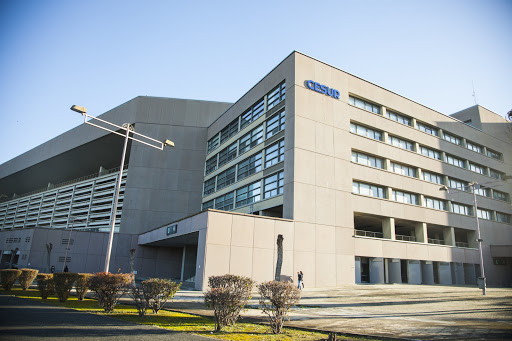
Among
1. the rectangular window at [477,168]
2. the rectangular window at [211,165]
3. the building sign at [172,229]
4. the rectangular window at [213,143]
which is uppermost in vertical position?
the rectangular window at [213,143]

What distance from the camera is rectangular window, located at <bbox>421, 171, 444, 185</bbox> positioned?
1711 inches

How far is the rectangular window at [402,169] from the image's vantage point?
1592 inches

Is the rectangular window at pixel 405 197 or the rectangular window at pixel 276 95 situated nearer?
the rectangular window at pixel 276 95

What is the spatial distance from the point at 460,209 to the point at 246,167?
99.8ft

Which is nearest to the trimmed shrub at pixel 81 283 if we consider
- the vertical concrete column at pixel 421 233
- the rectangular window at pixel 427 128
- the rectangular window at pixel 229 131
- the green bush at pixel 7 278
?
the green bush at pixel 7 278

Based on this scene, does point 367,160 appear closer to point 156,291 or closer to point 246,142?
point 246,142

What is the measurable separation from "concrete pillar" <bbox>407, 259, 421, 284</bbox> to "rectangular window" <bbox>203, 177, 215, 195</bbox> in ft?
91.9

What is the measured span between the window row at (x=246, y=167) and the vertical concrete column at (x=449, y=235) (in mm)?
26154

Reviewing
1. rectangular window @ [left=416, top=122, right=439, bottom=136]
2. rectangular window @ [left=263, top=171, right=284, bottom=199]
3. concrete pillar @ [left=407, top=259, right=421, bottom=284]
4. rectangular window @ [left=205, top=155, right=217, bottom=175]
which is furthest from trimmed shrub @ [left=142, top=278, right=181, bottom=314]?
rectangular window @ [left=416, top=122, right=439, bottom=136]

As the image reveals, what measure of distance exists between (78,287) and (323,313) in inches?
516

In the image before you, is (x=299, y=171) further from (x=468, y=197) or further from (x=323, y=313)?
(x=468, y=197)

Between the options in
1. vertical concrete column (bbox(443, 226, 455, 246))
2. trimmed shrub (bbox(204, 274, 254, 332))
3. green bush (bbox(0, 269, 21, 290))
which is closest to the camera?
trimmed shrub (bbox(204, 274, 254, 332))

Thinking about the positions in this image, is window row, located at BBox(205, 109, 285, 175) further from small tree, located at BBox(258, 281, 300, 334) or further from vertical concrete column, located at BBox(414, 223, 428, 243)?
small tree, located at BBox(258, 281, 300, 334)

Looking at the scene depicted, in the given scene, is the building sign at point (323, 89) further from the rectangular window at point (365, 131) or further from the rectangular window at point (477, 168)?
the rectangular window at point (477, 168)
